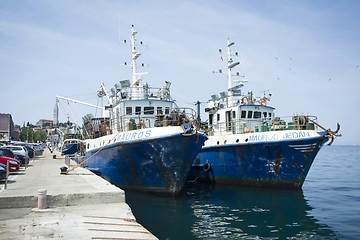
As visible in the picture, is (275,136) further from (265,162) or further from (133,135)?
(133,135)

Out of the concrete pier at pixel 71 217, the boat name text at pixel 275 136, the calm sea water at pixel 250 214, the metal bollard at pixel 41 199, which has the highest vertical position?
the boat name text at pixel 275 136

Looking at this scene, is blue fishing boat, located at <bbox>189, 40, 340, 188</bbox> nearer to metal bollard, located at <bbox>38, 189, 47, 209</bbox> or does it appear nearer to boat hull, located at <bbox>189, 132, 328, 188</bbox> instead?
boat hull, located at <bbox>189, 132, 328, 188</bbox>

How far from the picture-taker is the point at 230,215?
11.0m

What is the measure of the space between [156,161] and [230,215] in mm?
3969

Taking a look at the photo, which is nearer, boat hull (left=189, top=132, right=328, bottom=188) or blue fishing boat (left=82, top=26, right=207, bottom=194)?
blue fishing boat (left=82, top=26, right=207, bottom=194)

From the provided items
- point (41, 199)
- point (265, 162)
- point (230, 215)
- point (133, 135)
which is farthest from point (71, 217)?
point (265, 162)

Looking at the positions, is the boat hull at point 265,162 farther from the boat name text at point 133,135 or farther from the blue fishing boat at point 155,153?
the boat name text at point 133,135

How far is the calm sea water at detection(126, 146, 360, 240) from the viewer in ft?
A: 29.6

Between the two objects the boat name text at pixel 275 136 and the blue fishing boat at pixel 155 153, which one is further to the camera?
the boat name text at pixel 275 136

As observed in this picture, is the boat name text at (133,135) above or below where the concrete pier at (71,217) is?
above

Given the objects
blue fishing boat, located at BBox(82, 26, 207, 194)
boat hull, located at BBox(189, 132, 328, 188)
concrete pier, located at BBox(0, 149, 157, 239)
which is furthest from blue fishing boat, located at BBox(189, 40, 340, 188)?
concrete pier, located at BBox(0, 149, 157, 239)

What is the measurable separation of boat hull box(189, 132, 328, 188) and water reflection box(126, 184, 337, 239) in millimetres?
788

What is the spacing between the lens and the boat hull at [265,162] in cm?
1521

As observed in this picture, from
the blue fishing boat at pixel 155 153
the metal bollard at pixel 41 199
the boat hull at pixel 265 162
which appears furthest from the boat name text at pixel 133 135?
the metal bollard at pixel 41 199
